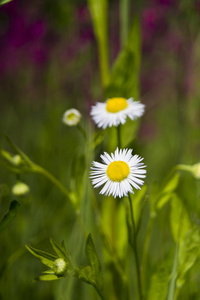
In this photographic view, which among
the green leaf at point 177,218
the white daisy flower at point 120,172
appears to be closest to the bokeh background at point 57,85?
the green leaf at point 177,218

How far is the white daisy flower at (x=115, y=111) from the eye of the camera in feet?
1.57

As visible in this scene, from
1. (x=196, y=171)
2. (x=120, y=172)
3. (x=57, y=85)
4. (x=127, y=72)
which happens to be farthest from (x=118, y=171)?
(x=57, y=85)

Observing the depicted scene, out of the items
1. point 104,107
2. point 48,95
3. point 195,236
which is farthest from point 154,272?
point 48,95

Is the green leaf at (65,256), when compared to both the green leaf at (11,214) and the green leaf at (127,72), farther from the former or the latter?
the green leaf at (127,72)

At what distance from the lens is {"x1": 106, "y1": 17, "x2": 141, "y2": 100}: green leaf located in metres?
0.57

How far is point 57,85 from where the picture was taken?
4.35 feet

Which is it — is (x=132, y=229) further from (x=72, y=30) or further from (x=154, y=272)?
(x=72, y=30)

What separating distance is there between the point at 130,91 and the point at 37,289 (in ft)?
1.20

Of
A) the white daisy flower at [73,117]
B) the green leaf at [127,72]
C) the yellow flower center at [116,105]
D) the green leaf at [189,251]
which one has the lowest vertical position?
the green leaf at [189,251]

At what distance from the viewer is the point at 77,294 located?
672mm

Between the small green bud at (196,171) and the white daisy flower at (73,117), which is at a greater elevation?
the white daisy flower at (73,117)

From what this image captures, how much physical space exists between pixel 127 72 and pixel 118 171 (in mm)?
243

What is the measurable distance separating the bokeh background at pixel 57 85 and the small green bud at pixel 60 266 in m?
0.26

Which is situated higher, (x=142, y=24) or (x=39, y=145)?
(x=142, y=24)
